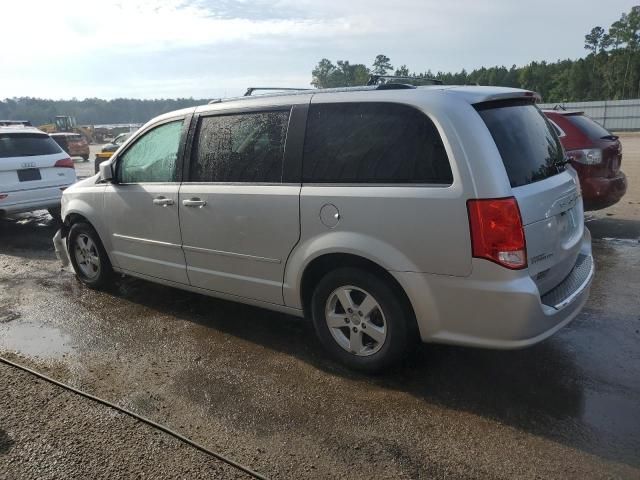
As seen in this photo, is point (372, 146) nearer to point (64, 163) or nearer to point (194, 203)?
point (194, 203)

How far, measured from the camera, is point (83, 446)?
2.95 meters

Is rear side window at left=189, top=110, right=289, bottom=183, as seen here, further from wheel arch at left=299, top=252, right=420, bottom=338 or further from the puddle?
the puddle

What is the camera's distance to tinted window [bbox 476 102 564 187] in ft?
10.2

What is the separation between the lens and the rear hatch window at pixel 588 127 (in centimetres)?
686

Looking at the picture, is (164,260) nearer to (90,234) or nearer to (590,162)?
(90,234)

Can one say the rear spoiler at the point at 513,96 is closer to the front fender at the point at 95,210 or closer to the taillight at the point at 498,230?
the taillight at the point at 498,230

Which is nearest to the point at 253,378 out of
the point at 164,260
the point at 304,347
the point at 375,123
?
the point at 304,347

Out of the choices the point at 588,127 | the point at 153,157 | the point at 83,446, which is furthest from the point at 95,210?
the point at 588,127

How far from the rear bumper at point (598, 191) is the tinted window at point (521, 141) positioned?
3470 millimetres

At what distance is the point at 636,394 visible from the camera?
3.21m

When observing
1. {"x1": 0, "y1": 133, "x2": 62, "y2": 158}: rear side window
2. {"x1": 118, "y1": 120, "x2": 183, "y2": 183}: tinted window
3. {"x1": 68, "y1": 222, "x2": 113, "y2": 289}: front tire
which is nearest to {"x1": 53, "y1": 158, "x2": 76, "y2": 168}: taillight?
{"x1": 0, "y1": 133, "x2": 62, "y2": 158}: rear side window

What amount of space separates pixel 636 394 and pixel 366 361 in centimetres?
161

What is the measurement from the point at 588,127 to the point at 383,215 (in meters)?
5.07

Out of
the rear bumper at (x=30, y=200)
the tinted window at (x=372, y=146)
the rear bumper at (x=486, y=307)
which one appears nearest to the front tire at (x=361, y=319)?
the rear bumper at (x=486, y=307)
